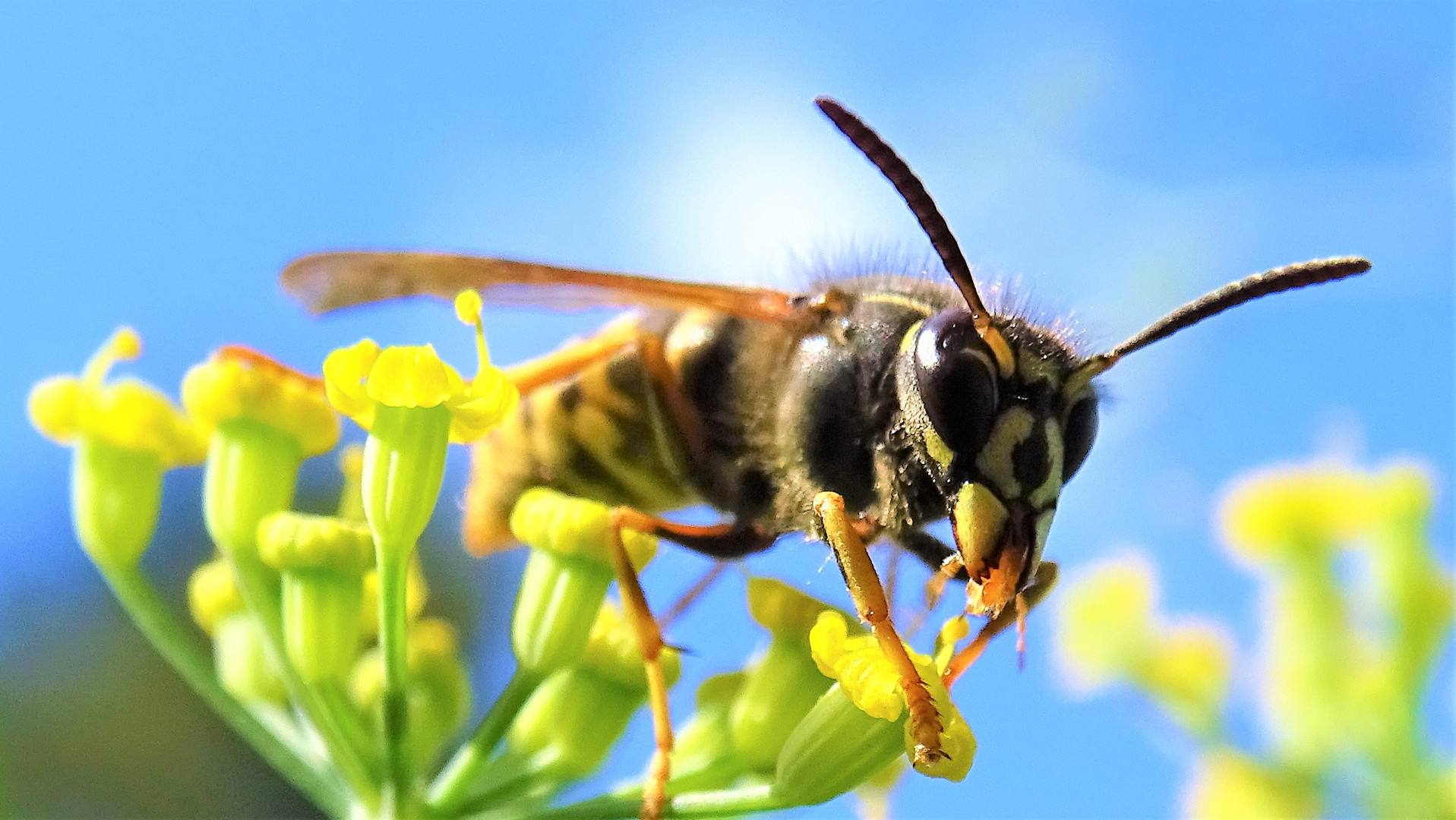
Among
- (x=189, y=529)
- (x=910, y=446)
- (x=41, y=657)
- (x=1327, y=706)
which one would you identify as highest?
(x=910, y=446)

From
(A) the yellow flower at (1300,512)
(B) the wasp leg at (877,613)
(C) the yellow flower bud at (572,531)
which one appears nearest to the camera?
(B) the wasp leg at (877,613)

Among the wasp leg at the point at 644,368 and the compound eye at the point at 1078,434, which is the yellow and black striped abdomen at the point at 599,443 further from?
the compound eye at the point at 1078,434

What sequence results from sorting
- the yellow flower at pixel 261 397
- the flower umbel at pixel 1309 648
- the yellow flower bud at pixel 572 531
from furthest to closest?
the flower umbel at pixel 1309 648 < the yellow flower at pixel 261 397 < the yellow flower bud at pixel 572 531

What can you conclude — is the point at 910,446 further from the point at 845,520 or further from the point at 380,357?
the point at 380,357

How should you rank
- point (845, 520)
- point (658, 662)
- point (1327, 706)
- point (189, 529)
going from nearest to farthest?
point (845, 520), point (658, 662), point (1327, 706), point (189, 529)

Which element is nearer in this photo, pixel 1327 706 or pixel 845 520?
pixel 845 520

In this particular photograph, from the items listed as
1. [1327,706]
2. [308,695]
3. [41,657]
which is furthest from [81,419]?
[41,657]

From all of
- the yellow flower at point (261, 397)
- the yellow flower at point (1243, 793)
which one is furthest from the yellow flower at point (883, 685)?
the yellow flower at point (1243, 793)

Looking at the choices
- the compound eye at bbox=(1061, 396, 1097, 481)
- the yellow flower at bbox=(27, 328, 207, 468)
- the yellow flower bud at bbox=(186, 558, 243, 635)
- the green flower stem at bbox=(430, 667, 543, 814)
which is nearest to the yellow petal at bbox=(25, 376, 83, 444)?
the yellow flower at bbox=(27, 328, 207, 468)

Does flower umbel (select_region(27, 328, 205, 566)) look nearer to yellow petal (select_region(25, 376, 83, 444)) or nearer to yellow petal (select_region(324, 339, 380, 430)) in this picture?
yellow petal (select_region(25, 376, 83, 444))
